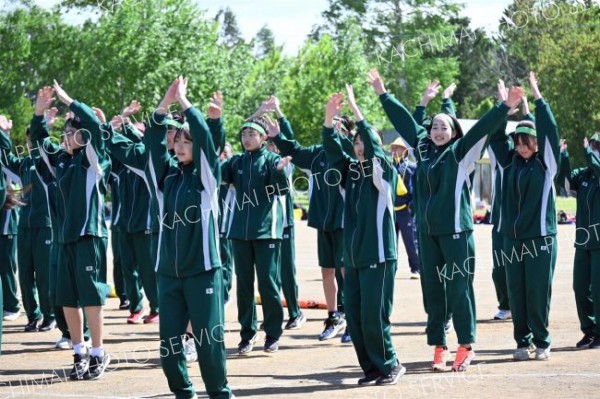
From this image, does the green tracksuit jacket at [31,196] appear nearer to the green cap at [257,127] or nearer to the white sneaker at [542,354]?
the green cap at [257,127]

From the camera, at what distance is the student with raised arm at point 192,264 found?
26.4 feet

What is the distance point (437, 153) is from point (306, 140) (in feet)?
136

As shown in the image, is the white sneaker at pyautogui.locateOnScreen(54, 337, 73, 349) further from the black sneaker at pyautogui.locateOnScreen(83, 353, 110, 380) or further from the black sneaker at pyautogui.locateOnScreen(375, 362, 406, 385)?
the black sneaker at pyautogui.locateOnScreen(375, 362, 406, 385)

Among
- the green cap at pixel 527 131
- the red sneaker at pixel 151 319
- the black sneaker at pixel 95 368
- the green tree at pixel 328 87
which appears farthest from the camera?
the green tree at pixel 328 87

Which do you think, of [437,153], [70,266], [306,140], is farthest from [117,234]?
[306,140]

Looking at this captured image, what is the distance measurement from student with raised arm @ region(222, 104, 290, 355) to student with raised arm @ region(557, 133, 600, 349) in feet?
10.0

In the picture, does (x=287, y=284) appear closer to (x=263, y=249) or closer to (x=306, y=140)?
(x=263, y=249)

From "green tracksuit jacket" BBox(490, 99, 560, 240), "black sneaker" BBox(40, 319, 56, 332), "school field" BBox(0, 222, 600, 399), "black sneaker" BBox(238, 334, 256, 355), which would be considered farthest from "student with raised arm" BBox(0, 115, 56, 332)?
"green tracksuit jacket" BBox(490, 99, 560, 240)

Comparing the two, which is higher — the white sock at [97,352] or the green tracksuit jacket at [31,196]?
the green tracksuit jacket at [31,196]

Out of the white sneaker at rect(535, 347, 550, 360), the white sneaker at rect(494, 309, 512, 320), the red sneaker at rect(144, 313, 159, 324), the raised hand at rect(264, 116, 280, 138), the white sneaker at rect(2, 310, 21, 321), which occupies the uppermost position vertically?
the raised hand at rect(264, 116, 280, 138)

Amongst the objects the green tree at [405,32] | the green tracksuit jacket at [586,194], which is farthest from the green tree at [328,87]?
the green tracksuit jacket at [586,194]

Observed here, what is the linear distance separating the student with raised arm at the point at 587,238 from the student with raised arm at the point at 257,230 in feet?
10.0

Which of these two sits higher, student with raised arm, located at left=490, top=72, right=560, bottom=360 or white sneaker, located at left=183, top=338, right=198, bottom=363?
student with raised arm, located at left=490, top=72, right=560, bottom=360

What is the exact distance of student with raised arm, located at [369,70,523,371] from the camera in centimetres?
975
